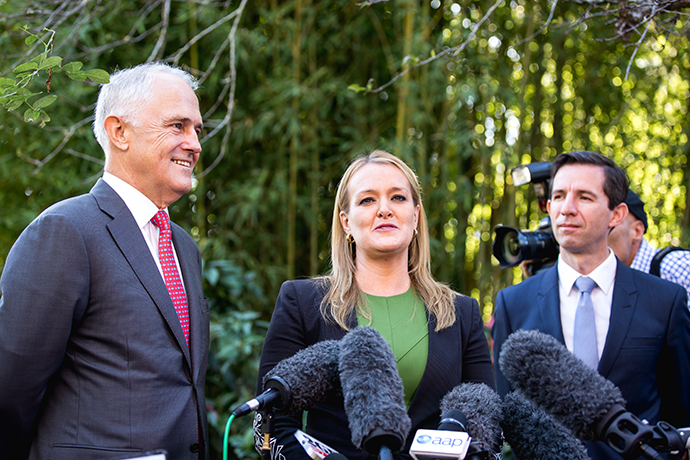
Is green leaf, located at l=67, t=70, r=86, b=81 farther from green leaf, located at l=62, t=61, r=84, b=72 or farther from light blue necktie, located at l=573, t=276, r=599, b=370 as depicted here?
light blue necktie, located at l=573, t=276, r=599, b=370

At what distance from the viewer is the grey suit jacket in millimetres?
1392

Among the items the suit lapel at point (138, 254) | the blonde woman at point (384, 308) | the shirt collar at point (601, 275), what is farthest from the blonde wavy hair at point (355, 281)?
the shirt collar at point (601, 275)

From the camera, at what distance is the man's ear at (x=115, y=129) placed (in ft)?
5.54

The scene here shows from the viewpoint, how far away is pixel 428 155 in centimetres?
420

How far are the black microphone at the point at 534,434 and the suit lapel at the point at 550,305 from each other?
28.6 inches

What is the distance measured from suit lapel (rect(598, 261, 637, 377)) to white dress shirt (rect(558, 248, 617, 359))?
0.10 ft

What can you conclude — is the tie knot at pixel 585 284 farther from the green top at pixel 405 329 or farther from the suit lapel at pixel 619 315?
the green top at pixel 405 329

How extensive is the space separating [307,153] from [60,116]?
162 cm

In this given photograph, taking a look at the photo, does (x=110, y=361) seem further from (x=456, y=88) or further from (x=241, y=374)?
(x=456, y=88)

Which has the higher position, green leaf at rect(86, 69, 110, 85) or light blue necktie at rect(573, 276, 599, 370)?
green leaf at rect(86, 69, 110, 85)

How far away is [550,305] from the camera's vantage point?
7.25 ft

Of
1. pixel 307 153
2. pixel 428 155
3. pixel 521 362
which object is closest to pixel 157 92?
pixel 521 362

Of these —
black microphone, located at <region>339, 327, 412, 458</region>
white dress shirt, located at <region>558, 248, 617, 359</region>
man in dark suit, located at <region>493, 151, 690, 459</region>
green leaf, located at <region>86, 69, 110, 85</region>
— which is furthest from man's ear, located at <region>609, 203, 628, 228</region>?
green leaf, located at <region>86, 69, 110, 85</region>

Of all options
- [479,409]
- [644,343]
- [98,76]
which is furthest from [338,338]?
[644,343]
